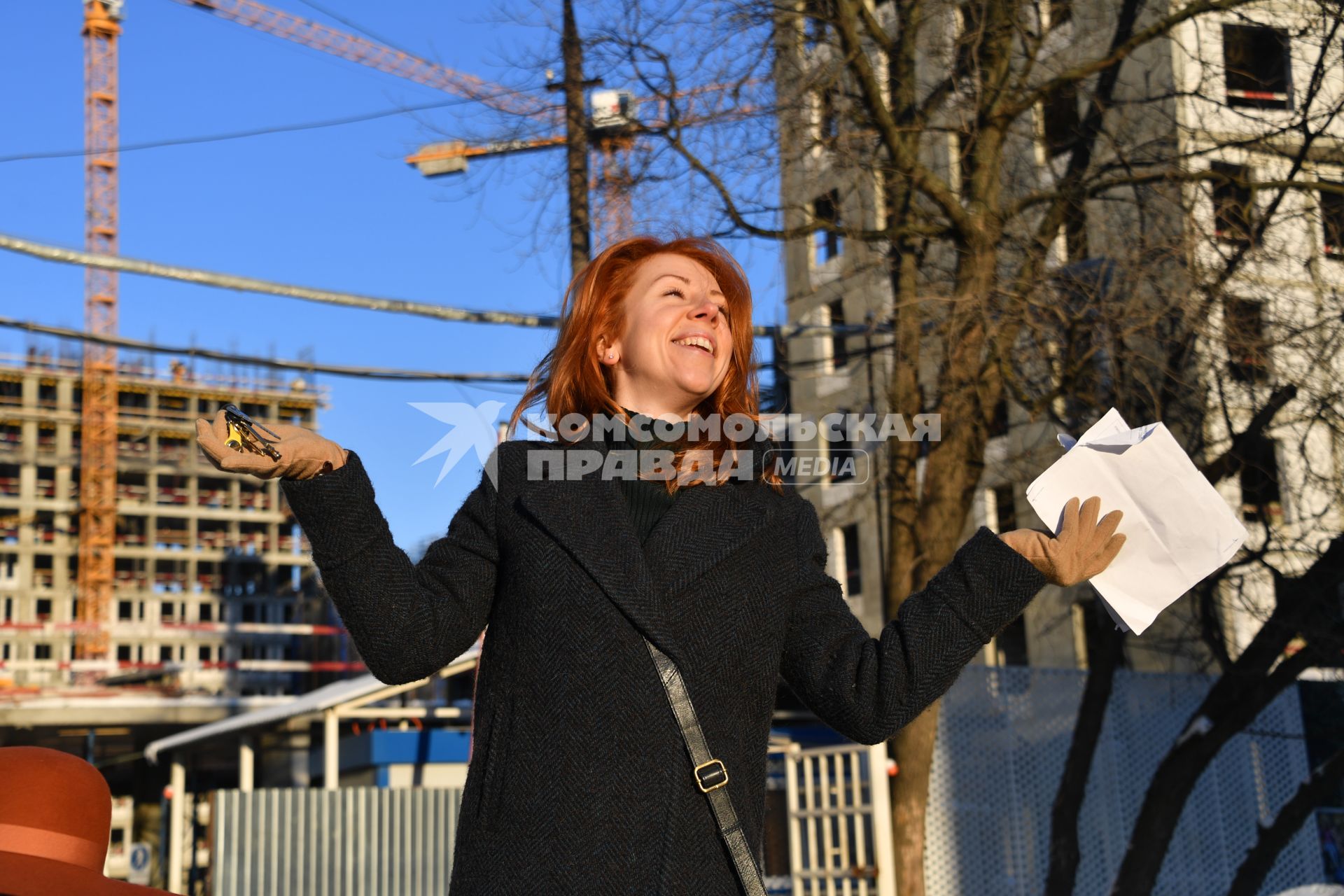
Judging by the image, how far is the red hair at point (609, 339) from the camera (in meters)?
2.33

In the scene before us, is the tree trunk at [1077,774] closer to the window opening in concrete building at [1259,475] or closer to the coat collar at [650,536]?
the window opening in concrete building at [1259,475]

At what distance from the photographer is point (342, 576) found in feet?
6.05

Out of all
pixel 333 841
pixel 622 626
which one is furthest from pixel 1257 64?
pixel 622 626

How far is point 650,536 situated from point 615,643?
8.2 inches

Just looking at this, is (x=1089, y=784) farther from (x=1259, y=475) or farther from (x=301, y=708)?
(x=301, y=708)

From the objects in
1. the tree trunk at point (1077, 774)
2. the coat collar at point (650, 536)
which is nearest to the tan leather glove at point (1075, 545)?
the coat collar at point (650, 536)

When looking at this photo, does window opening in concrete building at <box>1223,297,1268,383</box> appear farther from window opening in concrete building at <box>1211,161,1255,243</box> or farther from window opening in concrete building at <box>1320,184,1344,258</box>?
window opening in concrete building at <box>1320,184,1344,258</box>

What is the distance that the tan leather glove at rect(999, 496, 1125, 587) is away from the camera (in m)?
1.94

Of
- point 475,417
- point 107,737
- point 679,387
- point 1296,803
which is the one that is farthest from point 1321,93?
point 107,737

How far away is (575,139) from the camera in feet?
29.4

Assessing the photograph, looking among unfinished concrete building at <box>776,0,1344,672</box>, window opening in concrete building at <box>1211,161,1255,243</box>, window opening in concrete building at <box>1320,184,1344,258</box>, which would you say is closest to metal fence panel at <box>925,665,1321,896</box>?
unfinished concrete building at <box>776,0,1344,672</box>

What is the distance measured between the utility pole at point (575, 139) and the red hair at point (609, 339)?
6451mm

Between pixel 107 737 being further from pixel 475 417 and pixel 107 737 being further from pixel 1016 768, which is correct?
pixel 475 417

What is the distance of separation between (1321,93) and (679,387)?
8078 millimetres
